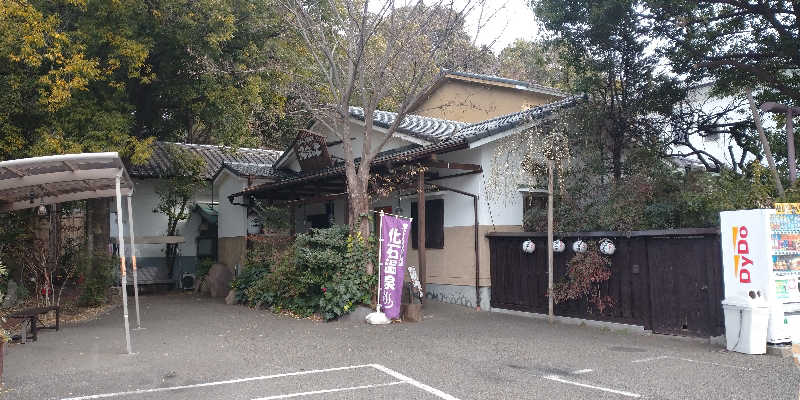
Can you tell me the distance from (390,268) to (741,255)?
5881 mm

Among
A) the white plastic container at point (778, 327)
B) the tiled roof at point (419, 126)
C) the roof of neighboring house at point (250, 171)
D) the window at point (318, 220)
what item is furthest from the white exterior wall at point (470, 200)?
the roof of neighboring house at point (250, 171)

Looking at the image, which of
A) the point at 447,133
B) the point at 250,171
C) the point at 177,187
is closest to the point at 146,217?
the point at 177,187

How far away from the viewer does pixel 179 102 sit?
631 inches

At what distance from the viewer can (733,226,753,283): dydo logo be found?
8458 millimetres

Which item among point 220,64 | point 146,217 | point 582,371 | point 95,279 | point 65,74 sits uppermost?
point 220,64

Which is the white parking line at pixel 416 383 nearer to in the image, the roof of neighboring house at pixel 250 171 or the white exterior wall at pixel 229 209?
the roof of neighboring house at pixel 250 171

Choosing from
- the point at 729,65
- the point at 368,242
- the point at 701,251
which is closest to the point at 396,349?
the point at 368,242

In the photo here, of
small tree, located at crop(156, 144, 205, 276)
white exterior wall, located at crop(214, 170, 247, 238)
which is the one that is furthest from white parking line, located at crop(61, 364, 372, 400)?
small tree, located at crop(156, 144, 205, 276)

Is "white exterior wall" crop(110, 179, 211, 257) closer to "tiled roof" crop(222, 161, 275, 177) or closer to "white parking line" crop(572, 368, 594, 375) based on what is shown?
"tiled roof" crop(222, 161, 275, 177)

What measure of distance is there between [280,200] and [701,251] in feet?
42.6

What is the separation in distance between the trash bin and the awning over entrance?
28.8 feet

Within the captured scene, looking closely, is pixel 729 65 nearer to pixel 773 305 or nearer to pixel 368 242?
pixel 773 305

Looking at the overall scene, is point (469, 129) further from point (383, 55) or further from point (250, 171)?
point (250, 171)

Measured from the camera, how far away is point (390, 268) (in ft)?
38.4
